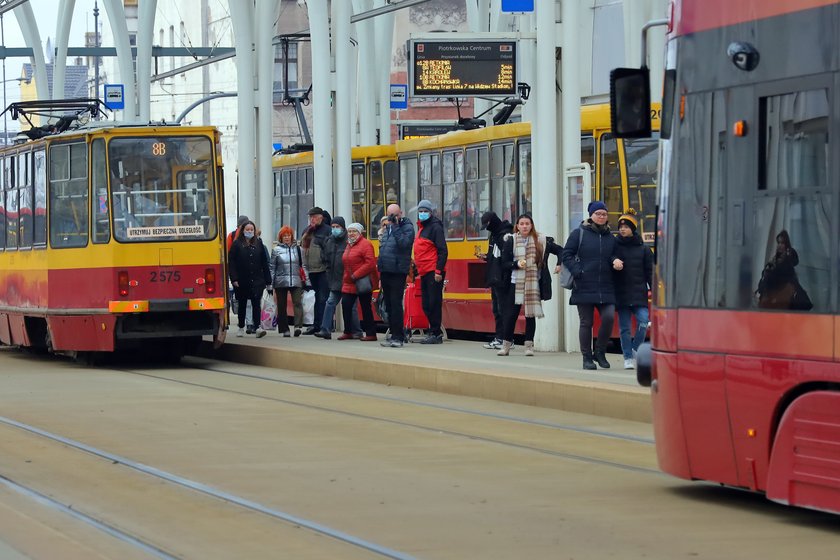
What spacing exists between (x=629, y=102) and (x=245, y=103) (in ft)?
70.4

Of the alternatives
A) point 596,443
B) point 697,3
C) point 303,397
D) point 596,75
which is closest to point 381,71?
point 596,75

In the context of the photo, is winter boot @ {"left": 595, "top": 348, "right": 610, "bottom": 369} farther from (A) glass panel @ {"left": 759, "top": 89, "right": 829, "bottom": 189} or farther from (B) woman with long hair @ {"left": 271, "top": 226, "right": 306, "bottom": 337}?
(A) glass panel @ {"left": 759, "top": 89, "right": 829, "bottom": 189}

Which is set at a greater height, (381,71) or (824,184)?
(381,71)

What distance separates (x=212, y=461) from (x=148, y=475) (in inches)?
33.1

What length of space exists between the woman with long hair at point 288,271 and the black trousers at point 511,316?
533 cm

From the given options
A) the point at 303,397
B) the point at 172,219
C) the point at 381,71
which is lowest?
the point at 303,397

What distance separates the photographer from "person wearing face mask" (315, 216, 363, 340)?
24328mm

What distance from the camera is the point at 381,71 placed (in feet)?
130

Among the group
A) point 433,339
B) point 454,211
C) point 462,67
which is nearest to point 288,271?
point 433,339

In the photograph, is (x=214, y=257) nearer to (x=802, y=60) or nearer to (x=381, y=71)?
(x=802, y=60)

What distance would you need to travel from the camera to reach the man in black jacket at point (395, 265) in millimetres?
22328

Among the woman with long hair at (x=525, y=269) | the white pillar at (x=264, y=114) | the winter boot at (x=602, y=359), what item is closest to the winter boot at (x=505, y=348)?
the woman with long hair at (x=525, y=269)

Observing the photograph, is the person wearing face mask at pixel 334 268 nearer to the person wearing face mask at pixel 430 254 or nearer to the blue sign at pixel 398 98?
the person wearing face mask at pixel 430 254

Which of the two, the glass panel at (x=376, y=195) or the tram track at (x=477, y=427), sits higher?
the glass panel at (x=376, y=195)
